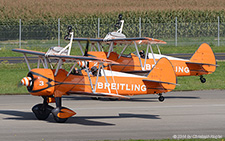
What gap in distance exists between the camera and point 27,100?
24.0 m

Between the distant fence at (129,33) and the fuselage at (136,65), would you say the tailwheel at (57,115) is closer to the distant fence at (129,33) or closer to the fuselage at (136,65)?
the fuselage at (136,65)

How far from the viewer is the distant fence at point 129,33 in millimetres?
45469

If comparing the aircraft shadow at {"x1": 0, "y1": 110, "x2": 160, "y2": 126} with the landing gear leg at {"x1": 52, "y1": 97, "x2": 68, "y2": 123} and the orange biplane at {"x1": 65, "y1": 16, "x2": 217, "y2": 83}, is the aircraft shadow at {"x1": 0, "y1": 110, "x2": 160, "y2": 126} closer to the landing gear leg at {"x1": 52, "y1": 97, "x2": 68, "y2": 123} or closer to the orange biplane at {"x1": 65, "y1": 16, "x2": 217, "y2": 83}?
the landing gear leg at {"x1": 52, "y1": 97, "x2": 68, "y2": 123}

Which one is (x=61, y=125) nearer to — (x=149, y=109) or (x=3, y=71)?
(x=149, y=109)

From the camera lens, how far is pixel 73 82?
18.0m

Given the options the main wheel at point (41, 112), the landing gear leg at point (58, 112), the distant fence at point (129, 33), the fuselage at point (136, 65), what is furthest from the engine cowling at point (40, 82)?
the distant fence at point (129, 33)

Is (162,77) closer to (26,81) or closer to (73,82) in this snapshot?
(73,82)

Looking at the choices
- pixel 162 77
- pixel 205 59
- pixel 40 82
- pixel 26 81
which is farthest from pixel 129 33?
pixel 26 81

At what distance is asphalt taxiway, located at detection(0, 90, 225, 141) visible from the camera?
15.8 meters

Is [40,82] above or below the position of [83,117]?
above

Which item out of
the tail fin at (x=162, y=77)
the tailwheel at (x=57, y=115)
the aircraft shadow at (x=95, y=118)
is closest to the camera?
the tailwheel at (x=57, y=115)

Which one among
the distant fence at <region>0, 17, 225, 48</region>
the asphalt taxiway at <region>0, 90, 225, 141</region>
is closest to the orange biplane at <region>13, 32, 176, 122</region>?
the asphalt taxiway at <region>0, 90, 225, 141</region>

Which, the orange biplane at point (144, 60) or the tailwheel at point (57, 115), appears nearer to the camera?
the tailwheel at point (57, 115)

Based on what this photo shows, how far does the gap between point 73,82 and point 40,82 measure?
54.1 inches
